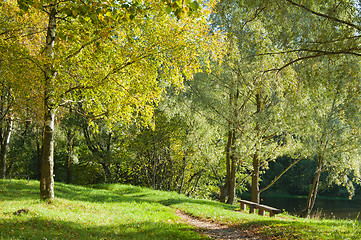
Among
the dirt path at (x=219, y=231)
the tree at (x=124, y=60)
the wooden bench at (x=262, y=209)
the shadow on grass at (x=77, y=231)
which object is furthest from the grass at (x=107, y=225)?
the wooden bench at (x=262, y=209)

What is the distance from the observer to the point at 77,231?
23.8 ft

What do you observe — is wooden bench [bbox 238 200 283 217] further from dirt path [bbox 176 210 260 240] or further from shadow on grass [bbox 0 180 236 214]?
dirt path [bbox 176 210 260 240]

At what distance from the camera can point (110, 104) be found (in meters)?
10.6

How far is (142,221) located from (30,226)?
347 centimetres

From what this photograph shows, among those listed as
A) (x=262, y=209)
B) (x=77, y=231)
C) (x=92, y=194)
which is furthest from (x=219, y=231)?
(x=92, y=194)

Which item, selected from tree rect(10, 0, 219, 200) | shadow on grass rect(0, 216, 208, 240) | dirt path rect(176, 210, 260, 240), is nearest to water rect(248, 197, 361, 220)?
dirt path rect(176, 210, 260, 240)

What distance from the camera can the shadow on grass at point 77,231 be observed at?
20.9ft

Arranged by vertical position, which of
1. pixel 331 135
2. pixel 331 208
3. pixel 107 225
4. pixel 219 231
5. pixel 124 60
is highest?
pixel 124 60

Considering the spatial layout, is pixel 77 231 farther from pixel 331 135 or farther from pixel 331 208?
pixel 331 208

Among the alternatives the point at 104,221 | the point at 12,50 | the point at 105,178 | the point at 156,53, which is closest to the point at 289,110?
the point at 156,53

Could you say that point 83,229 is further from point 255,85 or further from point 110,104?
point 255,85

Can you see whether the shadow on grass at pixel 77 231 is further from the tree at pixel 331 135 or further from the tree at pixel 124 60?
the tree at pixel 331 135

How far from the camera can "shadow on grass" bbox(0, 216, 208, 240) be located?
20.9 feet

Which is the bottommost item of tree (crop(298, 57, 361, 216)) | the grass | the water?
the water
